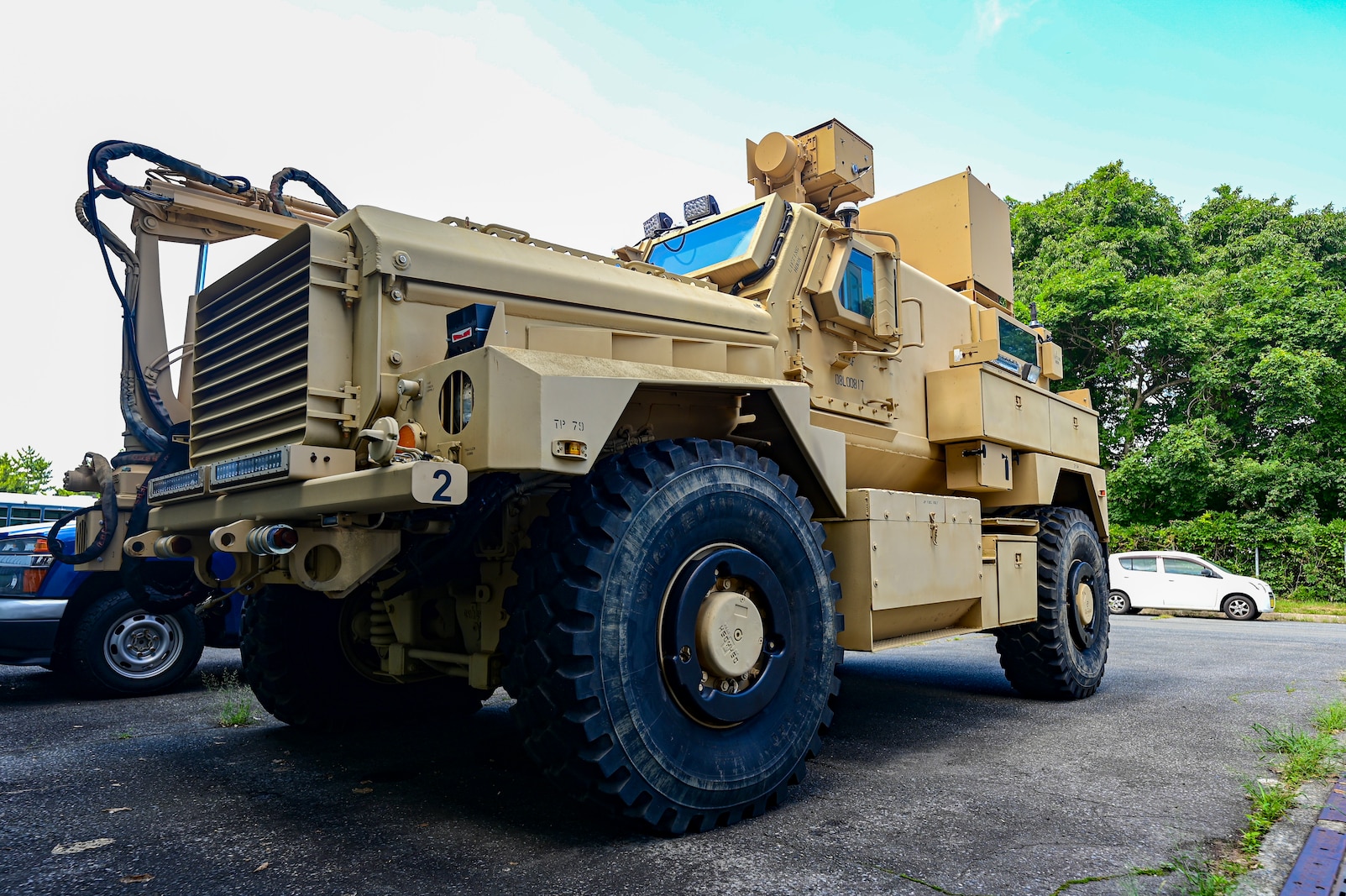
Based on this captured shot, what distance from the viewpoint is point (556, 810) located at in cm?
365

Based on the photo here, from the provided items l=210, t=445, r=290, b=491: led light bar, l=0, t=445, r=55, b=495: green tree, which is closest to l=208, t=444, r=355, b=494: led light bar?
l=210, t=445, r=290, b=491: led light bar

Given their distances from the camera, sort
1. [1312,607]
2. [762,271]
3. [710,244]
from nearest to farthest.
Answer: [762,271], [710,244], [1312,607]

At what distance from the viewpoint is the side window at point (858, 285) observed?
5.54 metres

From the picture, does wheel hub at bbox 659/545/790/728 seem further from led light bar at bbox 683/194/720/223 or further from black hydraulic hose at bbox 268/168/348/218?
black hydraulic hose at bbox 268/168/348/218

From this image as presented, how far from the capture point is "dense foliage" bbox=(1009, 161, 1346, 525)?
22.4 metres

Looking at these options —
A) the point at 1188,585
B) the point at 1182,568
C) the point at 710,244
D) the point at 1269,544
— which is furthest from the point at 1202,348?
the point at 710,244

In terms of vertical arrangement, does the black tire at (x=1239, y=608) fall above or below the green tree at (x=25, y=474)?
below

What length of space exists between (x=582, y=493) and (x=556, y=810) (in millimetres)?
1352

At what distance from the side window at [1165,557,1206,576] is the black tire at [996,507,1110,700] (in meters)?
12.5

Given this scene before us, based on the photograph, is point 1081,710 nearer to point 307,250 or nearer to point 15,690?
point 307,250

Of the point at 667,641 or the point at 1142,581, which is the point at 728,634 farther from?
the point at 1142,581

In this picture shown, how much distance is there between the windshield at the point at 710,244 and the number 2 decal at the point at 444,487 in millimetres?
2956

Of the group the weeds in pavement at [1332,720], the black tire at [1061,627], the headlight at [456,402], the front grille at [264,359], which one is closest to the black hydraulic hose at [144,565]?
the front grille at [264,359]

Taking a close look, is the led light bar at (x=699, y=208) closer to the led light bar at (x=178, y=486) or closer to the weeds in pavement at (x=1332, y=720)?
the led light bar at (x=178, y=486)
